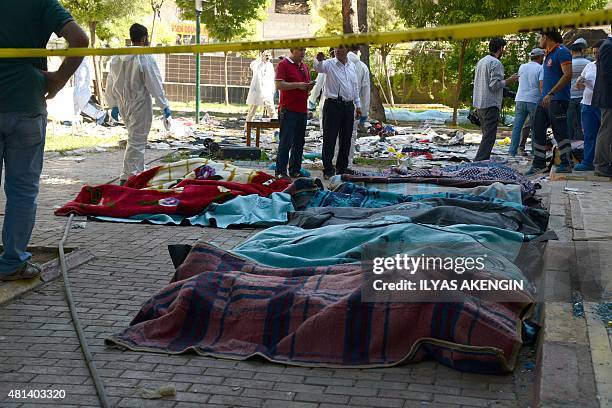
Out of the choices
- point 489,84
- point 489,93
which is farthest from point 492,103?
point 489,84

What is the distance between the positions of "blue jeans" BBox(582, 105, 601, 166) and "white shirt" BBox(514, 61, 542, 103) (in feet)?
8.29

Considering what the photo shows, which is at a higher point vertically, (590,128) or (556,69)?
(556,69)

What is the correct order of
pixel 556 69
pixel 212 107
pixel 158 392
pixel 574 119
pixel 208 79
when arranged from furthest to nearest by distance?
1. pixel 208 79
2. pixel 212 107
3. pixel 574 119
4. pixel 556 69
5. pixel 158 392

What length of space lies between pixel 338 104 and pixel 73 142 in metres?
7.05

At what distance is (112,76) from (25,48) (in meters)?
5.22

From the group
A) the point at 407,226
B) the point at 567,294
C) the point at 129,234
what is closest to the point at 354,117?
the point at 129,234

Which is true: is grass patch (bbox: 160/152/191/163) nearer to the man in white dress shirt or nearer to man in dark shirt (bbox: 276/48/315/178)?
man in dark shirt (bbox: 276/48/315/178)

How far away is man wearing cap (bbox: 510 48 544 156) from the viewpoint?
46.6 ft

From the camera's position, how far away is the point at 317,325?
169 inches

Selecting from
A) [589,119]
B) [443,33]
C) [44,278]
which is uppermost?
[443,33]

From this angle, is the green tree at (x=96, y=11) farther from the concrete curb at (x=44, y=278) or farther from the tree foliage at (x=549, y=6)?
the concrete curb at (x=44, y=278)

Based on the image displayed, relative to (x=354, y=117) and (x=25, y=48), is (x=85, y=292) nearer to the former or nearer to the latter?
(x=25, y=48)

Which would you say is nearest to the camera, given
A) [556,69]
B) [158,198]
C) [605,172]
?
[158,198]

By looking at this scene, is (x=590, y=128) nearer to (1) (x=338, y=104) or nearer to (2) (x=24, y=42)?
(1) (x=338, y=104)
